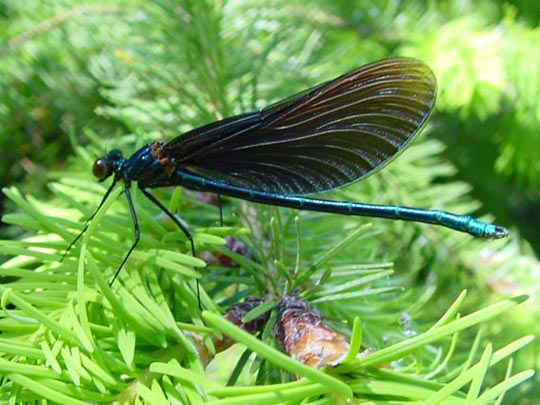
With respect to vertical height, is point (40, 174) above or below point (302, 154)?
above

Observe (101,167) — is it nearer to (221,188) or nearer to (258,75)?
(221,188)

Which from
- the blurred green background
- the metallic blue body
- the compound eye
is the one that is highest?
the blurred green background

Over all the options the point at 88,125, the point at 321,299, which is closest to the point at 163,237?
the point at 321,299

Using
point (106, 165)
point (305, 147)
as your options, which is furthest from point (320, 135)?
point (106, 165)

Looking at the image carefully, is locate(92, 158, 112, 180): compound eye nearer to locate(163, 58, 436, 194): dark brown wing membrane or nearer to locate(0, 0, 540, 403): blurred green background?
locate(163, 58, 436, 194): dark brown wing membrane

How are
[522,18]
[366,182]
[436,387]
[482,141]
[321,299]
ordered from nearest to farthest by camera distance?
[436,387] < [321,299] < [366,182] < [522,18] < [482,141]

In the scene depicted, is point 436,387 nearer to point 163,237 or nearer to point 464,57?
point 163,237

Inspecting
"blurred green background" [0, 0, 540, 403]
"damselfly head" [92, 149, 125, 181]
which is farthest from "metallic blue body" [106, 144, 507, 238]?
"blurred green background" [0, 0, 540, 403]
